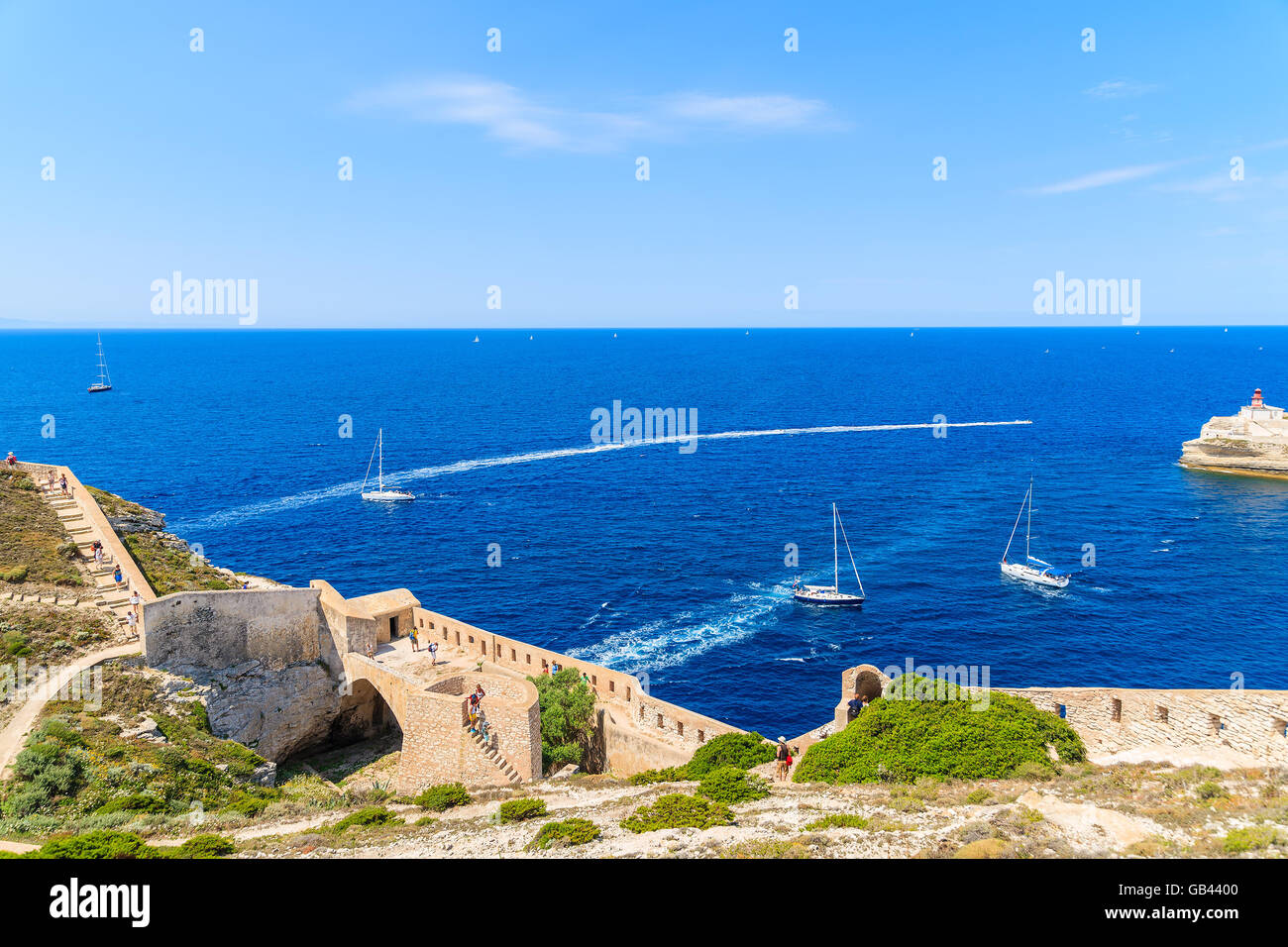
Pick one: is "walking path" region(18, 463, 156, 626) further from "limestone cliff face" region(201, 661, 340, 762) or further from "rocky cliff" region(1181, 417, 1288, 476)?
"rocky cliff" region(1181, 417, 1288, 476)

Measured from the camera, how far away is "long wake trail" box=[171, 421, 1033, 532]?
77.9 metres

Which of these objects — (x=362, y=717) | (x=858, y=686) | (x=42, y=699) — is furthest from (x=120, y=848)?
(x=858, y=686)

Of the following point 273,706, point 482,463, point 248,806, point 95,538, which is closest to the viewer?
point 248,806

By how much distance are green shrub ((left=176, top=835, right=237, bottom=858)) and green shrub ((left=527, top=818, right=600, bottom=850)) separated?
797 centimetres

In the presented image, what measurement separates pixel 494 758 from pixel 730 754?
9090 millimetres

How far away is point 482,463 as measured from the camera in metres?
104

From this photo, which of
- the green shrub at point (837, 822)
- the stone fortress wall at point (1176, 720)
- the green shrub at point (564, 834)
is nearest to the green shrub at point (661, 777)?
the green shrub at point (564, 834)

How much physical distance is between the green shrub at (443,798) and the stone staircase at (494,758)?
217 cm

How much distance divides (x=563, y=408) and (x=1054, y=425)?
8774cm

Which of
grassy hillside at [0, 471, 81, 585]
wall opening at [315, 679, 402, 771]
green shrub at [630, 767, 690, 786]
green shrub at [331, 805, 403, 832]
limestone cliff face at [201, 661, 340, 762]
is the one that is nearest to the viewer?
green shrub at [331, 805, 403, 832]

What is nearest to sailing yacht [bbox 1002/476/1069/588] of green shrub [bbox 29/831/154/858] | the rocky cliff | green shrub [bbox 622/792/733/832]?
green shrub [bbox 622/792/733/832]

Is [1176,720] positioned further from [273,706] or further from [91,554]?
[91,554]

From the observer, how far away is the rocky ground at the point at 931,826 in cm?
1812

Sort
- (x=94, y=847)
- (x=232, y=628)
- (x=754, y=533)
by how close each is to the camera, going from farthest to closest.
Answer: (x=754, y=533) → (x=232, y=628) → (x=94, y=847)
